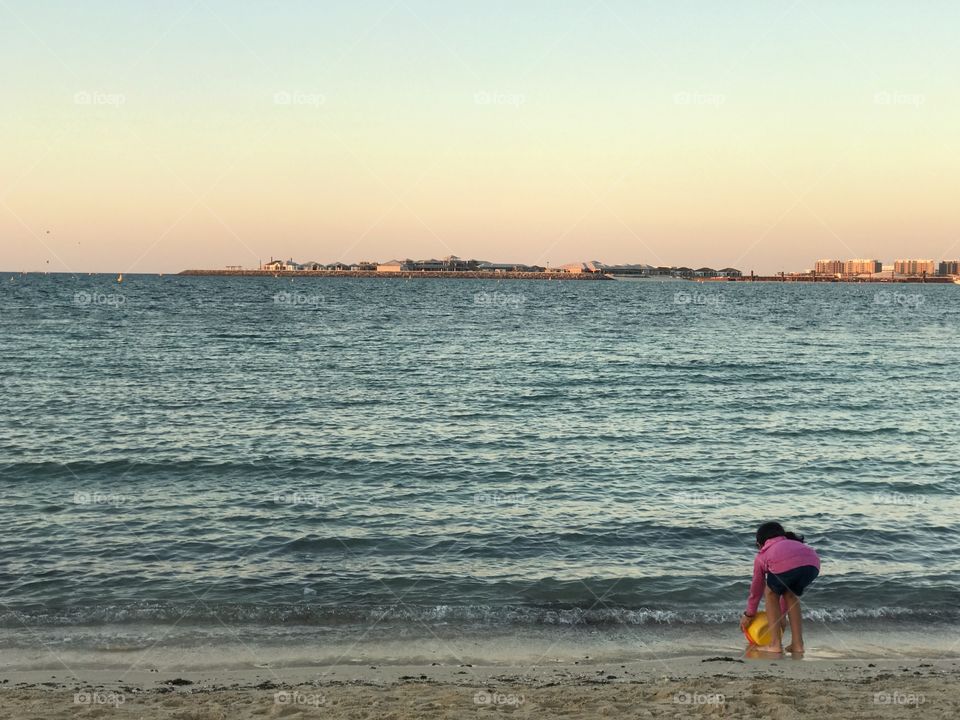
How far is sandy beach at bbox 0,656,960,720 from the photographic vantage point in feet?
28.1

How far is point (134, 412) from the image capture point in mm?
28891

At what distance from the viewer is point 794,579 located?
10.3 metres

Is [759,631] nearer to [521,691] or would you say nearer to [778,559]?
[778,559]

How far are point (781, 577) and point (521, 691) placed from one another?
3307mm

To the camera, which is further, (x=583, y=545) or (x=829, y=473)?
(x=829, y=473)

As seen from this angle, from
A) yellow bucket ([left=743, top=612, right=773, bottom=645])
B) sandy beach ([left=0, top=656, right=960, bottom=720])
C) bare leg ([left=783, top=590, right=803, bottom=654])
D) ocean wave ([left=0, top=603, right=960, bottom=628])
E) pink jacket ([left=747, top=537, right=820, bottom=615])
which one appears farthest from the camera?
ocean wave ([left=0, top=603, right=960, bottom=628])

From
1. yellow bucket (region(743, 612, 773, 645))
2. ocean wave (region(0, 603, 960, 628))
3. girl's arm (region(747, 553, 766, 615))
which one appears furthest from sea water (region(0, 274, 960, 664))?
girl's arm (region(747, 553, 766, 615))

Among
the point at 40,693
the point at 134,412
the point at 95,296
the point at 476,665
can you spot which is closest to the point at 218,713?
the point at 40,693

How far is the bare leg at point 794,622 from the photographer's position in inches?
418

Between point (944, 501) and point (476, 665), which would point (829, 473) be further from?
point (476, 665)

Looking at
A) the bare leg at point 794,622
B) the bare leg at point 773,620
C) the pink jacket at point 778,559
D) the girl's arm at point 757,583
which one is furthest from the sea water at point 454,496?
the pink jacket at point 778,559

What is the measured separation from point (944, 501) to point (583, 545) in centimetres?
835

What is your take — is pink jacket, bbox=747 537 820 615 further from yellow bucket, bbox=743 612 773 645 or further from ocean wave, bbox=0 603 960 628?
ocean wave, bbox=0 603 960 628

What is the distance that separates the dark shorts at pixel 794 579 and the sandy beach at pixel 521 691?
0.92 meters
